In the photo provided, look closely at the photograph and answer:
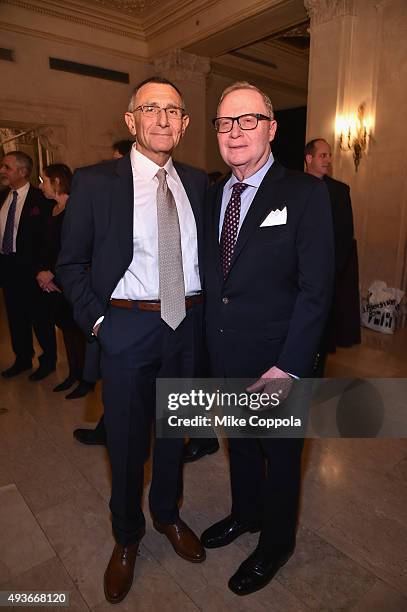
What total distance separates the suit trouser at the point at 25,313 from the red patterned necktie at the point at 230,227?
2670 mm

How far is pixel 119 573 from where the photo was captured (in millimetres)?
1710

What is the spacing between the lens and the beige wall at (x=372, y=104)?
17.0ft

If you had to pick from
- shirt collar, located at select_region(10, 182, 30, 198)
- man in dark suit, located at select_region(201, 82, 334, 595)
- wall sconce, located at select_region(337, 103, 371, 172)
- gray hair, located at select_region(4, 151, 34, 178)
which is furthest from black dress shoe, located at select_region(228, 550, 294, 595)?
wall sconce, located at select_region(337, 103, 371, 172)

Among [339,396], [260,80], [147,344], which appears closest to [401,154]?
[339,396]

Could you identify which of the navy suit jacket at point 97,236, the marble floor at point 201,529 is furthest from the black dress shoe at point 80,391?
the navy suit jacket at point 97,236

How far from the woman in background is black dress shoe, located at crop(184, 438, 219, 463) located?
1.21 meters

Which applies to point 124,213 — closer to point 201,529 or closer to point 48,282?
point 201,529

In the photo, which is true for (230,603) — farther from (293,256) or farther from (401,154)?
(401,154)

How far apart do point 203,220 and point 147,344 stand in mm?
552

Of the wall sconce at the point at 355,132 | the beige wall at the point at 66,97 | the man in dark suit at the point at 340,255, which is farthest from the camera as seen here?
the beige wall at the point at 66,97

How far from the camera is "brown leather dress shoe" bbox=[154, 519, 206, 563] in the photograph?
1.84m

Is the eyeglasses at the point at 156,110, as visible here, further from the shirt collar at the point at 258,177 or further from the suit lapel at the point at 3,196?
the suit lapel at the point at 3,196

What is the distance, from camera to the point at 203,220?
1.72 meters

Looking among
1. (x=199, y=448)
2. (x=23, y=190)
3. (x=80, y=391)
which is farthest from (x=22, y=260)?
(x=199, y=448)
